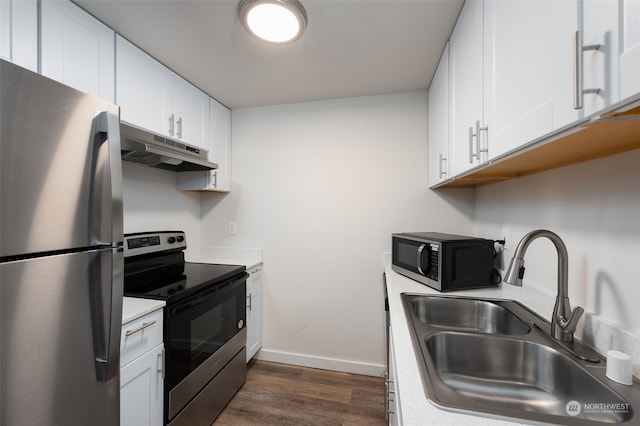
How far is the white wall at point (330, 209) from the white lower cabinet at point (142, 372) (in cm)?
123

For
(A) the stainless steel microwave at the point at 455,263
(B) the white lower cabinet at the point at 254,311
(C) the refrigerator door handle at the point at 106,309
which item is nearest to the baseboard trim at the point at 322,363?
(B) the white lower cabinet at the point at 254,311

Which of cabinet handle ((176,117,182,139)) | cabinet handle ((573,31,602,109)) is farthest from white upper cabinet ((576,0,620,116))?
cabinet handle ((176,117,182,139))

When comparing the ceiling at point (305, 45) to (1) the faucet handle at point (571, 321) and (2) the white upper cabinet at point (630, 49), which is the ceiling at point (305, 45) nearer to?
(2) the white upper cabinet at point (630, 49)

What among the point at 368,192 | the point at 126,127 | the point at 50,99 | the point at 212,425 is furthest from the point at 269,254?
the point at 50,99

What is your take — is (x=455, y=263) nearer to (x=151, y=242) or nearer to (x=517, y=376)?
(x=517, y=376)

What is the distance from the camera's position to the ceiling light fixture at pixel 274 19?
1235 millimetres

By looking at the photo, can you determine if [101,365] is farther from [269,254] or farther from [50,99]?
[269,254]

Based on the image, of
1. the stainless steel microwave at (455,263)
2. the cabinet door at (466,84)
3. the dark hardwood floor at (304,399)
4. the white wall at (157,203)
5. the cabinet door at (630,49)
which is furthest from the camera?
the white wall at (157,203)

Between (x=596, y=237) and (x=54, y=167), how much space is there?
1728mm

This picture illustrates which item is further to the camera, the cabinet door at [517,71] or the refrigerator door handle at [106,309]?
the refrigerator door handle at [106,309]

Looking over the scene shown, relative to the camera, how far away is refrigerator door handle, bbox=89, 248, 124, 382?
0.88 metres

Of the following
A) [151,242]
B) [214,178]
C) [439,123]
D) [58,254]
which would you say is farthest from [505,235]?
[151,242]

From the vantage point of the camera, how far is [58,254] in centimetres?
79

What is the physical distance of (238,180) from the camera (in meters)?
2.59
